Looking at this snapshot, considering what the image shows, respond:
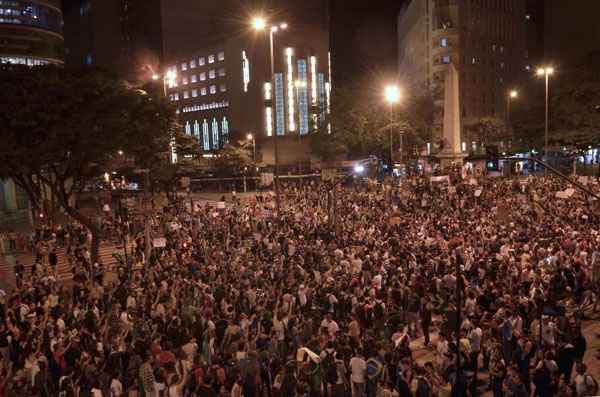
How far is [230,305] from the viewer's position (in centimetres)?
1304

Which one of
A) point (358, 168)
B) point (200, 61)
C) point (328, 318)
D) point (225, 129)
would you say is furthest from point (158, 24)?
point (328, 318)

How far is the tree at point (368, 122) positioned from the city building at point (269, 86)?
320 inches

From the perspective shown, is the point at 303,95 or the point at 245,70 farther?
the point at 245,70

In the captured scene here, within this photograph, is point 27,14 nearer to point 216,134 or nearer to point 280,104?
point 280,104

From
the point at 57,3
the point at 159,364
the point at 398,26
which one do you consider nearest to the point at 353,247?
the point at 159,364

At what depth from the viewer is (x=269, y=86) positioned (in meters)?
83.6

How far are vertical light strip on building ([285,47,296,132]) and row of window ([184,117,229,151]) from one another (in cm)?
1588

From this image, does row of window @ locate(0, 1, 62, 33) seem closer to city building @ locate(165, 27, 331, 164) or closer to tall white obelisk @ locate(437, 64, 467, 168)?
city building @ locate(165, 27, 331, 164)

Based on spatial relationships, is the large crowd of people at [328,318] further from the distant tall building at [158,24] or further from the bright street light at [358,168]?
the distant tall building at [158,24]

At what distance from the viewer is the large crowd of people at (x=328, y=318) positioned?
9375mm

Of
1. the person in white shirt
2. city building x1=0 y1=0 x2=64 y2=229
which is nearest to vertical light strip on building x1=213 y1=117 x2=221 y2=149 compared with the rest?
city building x1=0 y1=0 x2=64 y2=229

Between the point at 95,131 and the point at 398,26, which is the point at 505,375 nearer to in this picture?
the point at 95,131

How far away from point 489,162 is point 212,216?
1808 centimetres

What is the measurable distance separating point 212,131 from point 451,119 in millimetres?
66228
